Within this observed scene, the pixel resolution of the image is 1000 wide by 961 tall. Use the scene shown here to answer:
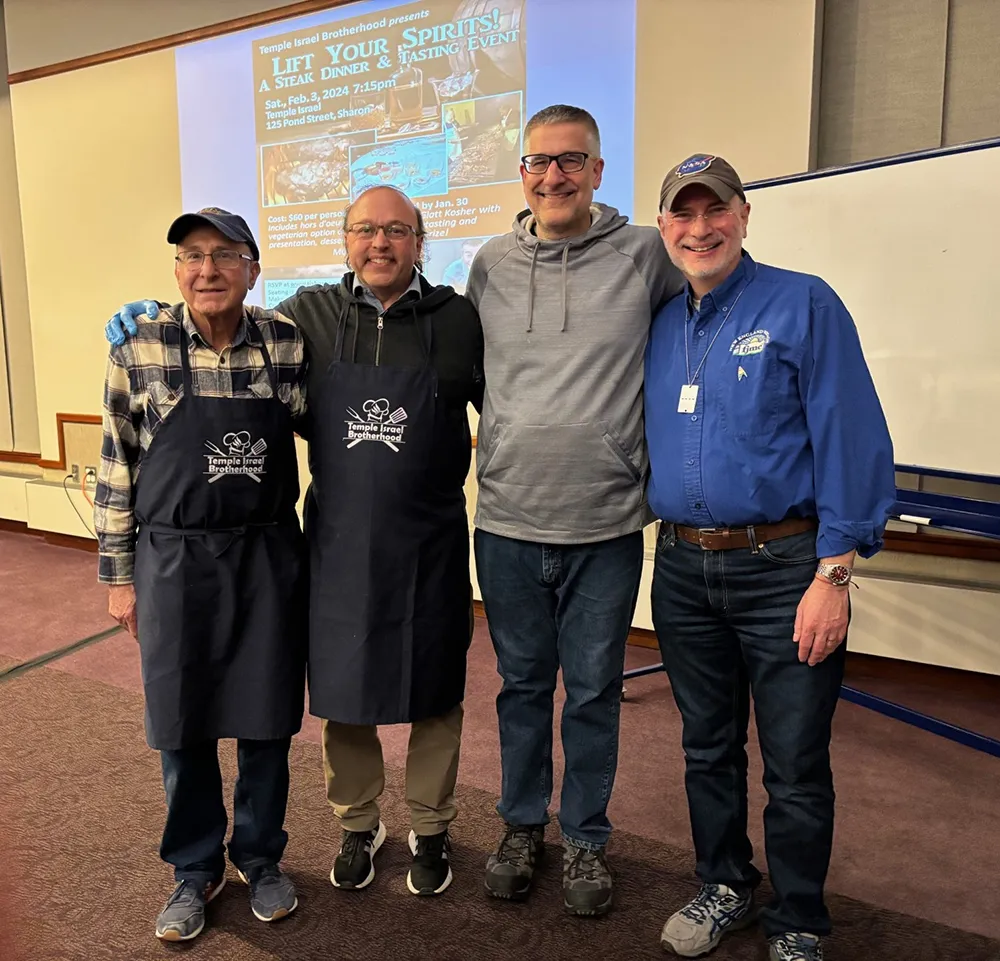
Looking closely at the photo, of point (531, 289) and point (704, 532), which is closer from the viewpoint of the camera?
point (704, 532)

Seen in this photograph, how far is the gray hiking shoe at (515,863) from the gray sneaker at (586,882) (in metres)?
0.09

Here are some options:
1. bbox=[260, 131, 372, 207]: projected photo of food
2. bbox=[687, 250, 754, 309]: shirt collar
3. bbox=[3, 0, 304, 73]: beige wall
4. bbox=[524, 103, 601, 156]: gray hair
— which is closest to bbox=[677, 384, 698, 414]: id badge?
bbox=[687, 250, 754, 309]: shirt collar

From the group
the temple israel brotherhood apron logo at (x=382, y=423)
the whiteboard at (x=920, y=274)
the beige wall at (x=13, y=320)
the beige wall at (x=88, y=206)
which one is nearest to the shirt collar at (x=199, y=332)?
the temple israel brotherhood apron logo at (x=382, y=423)

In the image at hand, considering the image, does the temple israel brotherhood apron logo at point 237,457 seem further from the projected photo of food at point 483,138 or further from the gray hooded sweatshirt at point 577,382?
the projected photo of food at point 483,138

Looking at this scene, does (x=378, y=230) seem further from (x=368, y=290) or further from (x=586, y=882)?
(x=586, y=882)

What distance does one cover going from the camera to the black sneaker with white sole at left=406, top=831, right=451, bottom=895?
1877mm

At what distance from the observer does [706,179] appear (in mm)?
1461

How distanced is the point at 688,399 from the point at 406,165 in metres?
2.61

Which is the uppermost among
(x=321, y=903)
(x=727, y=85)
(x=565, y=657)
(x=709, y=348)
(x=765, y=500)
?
(x=727, y=85)

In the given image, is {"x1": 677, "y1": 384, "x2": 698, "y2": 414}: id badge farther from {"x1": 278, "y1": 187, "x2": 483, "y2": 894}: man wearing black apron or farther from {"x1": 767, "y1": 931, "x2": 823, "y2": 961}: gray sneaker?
{"x1": 767, "y1": 931, "x2": 823, "y2": 961}: gray sneaker

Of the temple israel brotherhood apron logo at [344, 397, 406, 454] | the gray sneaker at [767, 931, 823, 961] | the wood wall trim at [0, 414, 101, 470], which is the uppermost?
the temple israel brotherhood apron logo at [344, 397, 406, 454]

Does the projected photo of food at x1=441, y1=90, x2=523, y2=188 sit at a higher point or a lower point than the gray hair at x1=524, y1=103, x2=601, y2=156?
higher

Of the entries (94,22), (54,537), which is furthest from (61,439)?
(94,22)

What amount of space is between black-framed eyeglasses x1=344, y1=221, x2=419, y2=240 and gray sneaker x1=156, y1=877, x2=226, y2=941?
4.61ft
